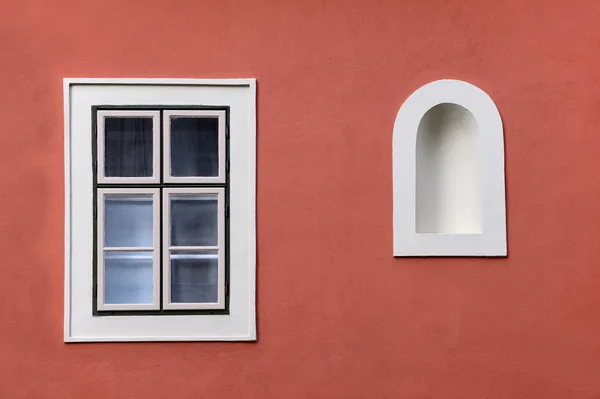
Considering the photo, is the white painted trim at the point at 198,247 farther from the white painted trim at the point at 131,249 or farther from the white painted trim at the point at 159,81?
the white painted trim at the point at 159,81

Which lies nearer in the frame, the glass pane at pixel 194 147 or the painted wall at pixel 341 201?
the painted wall at pixel 341 201

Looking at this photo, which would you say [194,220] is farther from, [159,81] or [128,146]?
[159,81]

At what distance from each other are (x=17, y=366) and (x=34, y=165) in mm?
1185

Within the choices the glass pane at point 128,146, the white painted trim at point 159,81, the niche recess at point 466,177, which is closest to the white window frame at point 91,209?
the white painted trim at point 159,81

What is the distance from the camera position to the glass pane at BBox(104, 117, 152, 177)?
5.32 meters

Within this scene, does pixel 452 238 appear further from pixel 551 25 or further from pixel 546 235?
pixel 551 25

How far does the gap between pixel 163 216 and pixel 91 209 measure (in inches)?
16.8

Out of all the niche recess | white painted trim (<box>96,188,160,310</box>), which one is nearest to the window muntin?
white painted trim (<box>96,188,160,310</box>)

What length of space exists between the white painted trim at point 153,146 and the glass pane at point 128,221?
10cm

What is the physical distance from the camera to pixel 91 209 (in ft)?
17.3

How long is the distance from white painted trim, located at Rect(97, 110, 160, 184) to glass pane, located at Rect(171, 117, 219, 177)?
0.10m

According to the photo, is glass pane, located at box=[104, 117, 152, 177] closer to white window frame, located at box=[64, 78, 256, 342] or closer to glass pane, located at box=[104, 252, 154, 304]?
white window frame, located at box=[64, 78, 256, 342]

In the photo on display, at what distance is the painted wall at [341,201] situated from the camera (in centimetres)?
522

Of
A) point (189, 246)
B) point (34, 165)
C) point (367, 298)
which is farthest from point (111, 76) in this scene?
point (367, 298)
